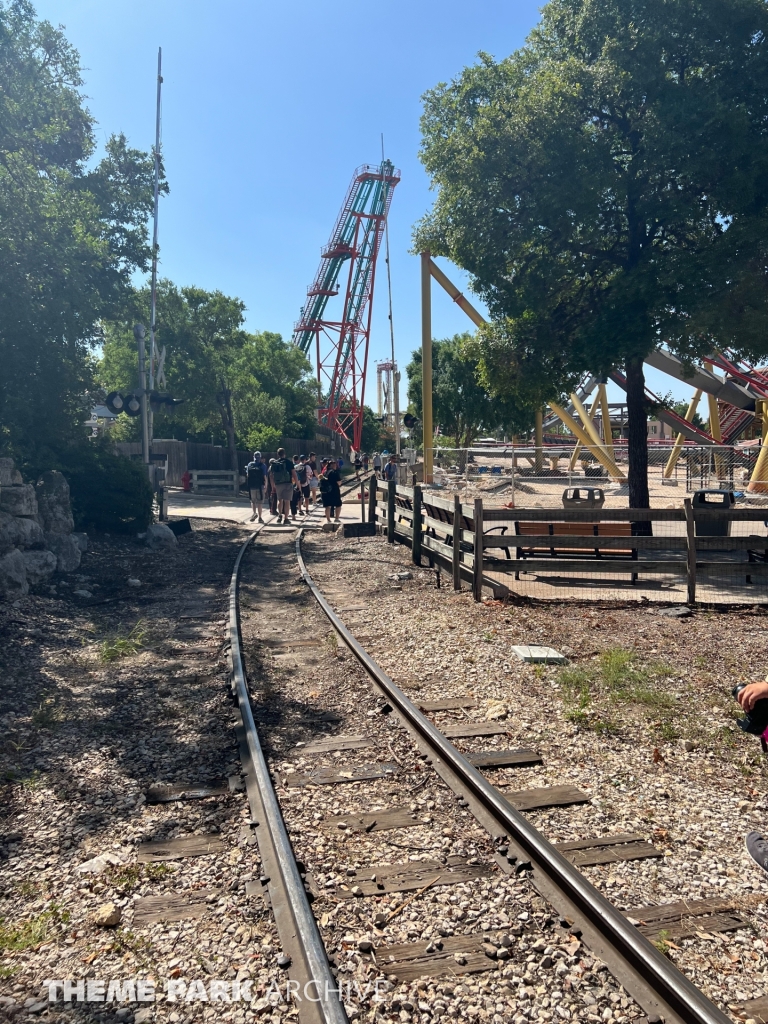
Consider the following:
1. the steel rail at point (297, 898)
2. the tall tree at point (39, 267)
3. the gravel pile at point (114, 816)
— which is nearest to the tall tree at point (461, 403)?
the tall tree at point (39, 267)

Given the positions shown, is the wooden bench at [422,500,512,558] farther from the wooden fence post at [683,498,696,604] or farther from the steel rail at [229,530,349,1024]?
the steel rail at [229,530,349,1024]

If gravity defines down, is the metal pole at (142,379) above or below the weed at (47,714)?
above

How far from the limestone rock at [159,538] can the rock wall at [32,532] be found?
84.4 inches

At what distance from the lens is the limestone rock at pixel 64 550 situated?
38.6ft

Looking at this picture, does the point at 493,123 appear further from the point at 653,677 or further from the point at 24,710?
the point at 24,710

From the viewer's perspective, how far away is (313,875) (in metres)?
3.59

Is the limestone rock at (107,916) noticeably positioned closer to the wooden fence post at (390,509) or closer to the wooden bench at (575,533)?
the wooden bench at (575,533)

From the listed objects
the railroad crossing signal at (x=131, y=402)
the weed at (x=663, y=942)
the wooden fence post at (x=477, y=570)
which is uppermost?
the railroad crossing signal at (x=131, y=402)

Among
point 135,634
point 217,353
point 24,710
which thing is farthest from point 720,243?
point 217,353

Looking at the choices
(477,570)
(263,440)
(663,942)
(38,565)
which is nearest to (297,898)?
(663,942)

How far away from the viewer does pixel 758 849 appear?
11.4 feet

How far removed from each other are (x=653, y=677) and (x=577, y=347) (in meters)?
9.00

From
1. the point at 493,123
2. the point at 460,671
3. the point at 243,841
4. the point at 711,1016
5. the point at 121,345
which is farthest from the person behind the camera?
the point at 121,345

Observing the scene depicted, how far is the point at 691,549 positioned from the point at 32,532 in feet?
29.5
